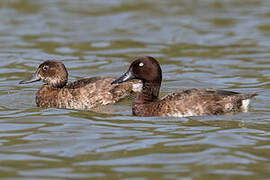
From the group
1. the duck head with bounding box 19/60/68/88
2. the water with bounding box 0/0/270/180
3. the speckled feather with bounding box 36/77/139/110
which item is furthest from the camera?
the duck head with bounding box 19/60/68/88

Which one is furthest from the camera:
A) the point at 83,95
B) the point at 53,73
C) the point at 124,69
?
the point at 124,69

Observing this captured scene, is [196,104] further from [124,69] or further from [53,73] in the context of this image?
[124,69]

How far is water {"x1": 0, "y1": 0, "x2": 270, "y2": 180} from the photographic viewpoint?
699cm

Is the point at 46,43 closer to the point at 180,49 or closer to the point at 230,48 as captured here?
the point at 180,49

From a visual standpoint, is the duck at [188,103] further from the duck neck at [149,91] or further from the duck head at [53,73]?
the duck head at [53,73]

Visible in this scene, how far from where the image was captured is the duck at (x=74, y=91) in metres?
10.5

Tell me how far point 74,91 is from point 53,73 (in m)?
0.49

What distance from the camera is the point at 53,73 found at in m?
10.8

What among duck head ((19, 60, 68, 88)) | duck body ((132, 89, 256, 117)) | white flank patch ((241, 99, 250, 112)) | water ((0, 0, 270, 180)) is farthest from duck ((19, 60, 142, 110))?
white flank patch ((241, 99, 250, 112))

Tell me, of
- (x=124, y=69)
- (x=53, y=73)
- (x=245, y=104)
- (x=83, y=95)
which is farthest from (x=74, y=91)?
(x=124, y=69)

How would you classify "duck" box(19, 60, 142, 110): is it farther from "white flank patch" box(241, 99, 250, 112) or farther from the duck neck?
"white flank patch" box(241, 99, 250, 112)

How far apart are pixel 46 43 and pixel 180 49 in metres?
3.21

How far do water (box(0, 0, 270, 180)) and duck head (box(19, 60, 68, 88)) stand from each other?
1.66 feet

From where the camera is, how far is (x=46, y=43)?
1630 cm
